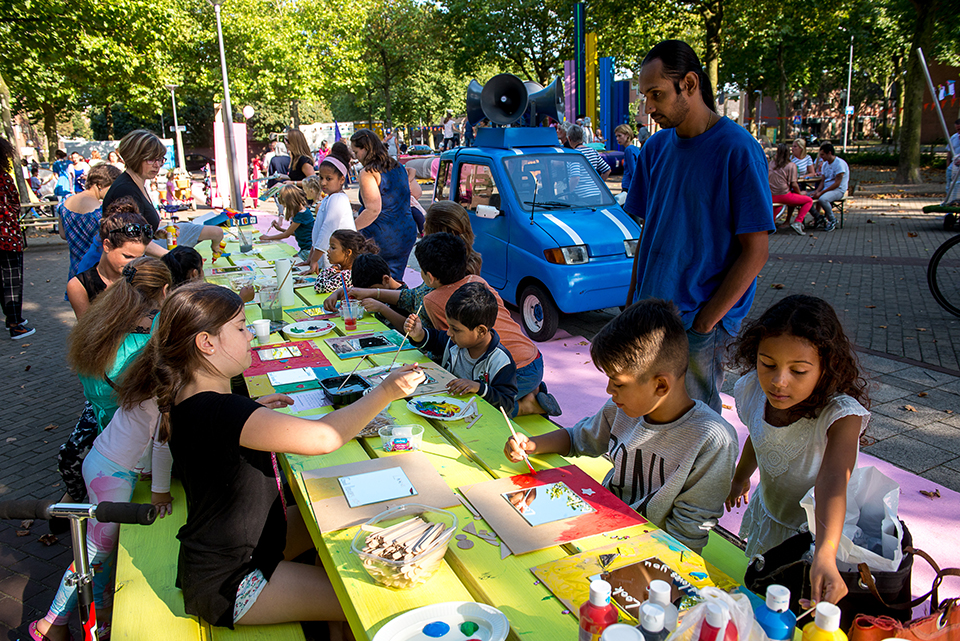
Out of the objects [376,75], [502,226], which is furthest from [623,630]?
[376,75]

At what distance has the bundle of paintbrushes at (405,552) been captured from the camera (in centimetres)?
164

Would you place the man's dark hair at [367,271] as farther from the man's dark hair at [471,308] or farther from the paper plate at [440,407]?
the paper plate at [440,407]

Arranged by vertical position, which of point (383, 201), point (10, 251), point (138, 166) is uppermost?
point (138, 166)

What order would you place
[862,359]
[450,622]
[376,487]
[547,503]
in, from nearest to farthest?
[450,622] < [547,503] < [376,487] < [862,359]

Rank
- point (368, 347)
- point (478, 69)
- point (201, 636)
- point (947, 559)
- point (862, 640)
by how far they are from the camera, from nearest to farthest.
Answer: point (862, 640) → point (201, 636) → point (947, 559) → point (368, 347) → point (478, 69)

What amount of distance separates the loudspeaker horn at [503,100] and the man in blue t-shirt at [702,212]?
4.61 m

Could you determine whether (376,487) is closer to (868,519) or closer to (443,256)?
(868,519)

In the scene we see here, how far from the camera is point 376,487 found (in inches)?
84.4

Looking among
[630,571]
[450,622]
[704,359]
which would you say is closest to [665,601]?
[630,571]

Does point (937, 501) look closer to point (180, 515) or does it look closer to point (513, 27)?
point (180, 515)

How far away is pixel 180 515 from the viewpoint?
276cm

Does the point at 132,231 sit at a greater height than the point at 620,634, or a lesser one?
greater

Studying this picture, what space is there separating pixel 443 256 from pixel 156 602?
234 centimetres

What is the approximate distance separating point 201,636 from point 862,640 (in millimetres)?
1854
